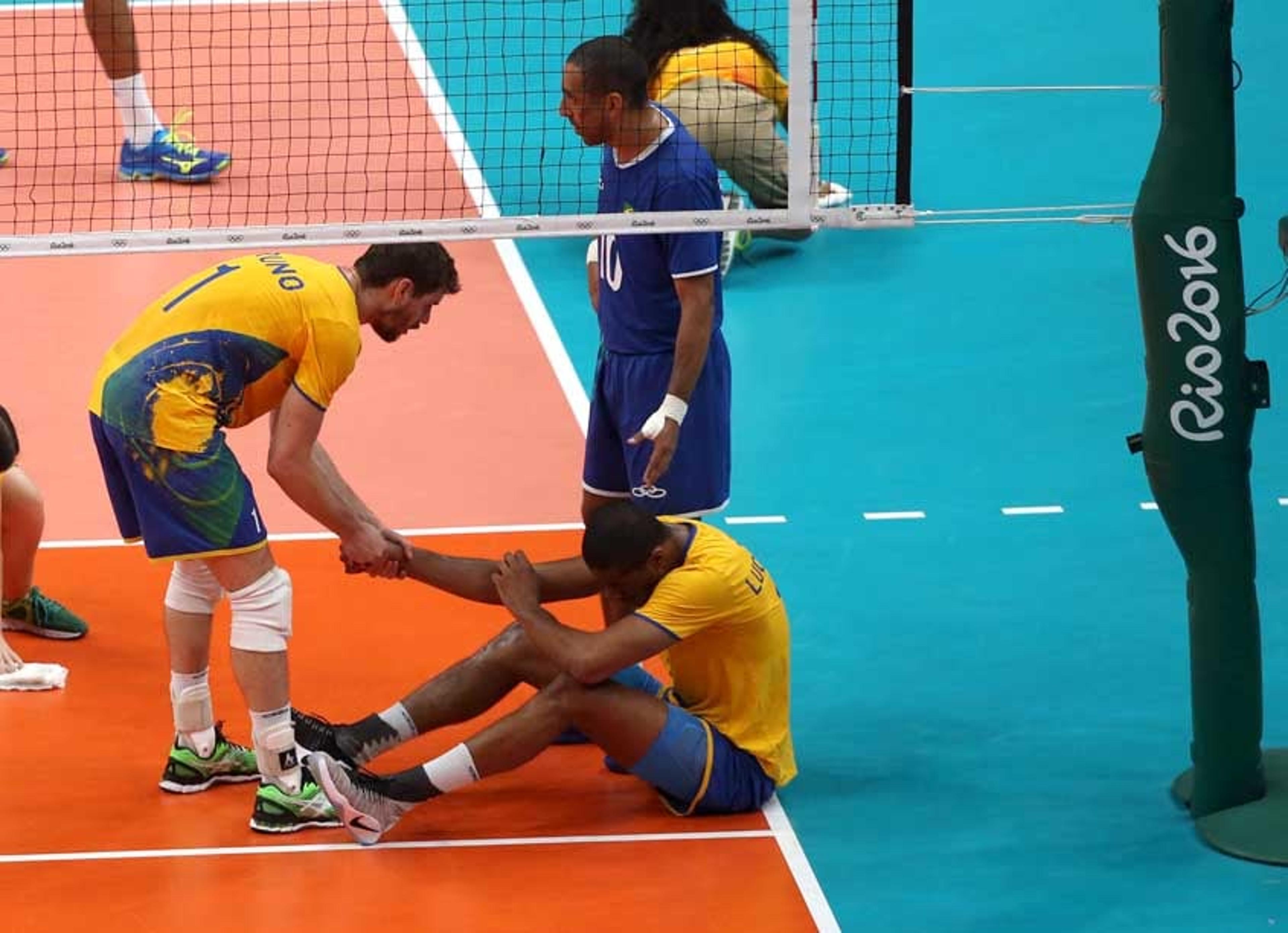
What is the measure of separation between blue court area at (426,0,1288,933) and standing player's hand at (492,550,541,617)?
116cm

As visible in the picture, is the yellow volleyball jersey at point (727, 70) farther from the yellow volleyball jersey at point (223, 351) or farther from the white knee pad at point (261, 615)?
the white knee pad at point (261, 615)

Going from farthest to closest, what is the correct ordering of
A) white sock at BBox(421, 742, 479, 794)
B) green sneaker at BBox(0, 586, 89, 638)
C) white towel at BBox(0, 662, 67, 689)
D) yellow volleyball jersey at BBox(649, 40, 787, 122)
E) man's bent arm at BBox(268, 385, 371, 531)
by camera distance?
yellow volleyball jersey at BBox(649, 40, 787, 122) → green sneaker at BBox(0, 586, 89, 638) → white towel at BBox(0, 662, 67, 689) → white sock at BBox(421, 742, 479, 794) → man's bent arm at BBox(268, 385, 371, 531)

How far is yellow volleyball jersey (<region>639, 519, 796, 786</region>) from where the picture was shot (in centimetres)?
737

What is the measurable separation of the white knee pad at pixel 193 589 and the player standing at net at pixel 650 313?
55.1 inches

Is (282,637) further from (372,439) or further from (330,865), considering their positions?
(372,439)

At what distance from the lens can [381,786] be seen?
759 cm

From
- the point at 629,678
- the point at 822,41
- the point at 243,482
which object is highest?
the point at 822,41

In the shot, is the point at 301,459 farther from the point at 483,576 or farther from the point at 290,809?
the point at 290,809

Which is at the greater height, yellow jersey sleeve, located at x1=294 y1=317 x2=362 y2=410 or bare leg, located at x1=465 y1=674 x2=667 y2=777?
yellow jersey sleeve, located at x1=294 y1=317 x2=362 y2=410

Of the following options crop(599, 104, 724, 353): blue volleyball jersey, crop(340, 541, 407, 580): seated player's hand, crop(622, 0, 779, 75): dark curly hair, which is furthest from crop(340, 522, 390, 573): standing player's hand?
crop(622, 0, 779, 75): dark curly hair

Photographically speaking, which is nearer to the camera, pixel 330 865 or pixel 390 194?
pixel 330 865

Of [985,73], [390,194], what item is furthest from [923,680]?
[985,73]

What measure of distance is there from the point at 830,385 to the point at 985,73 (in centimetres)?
473

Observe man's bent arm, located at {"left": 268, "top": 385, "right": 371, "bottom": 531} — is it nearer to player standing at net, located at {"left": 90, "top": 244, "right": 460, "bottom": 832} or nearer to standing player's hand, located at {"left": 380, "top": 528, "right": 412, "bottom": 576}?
player standing at net, located at {"left": 90, "top": 244, "right": 460, "bottom": 832}
